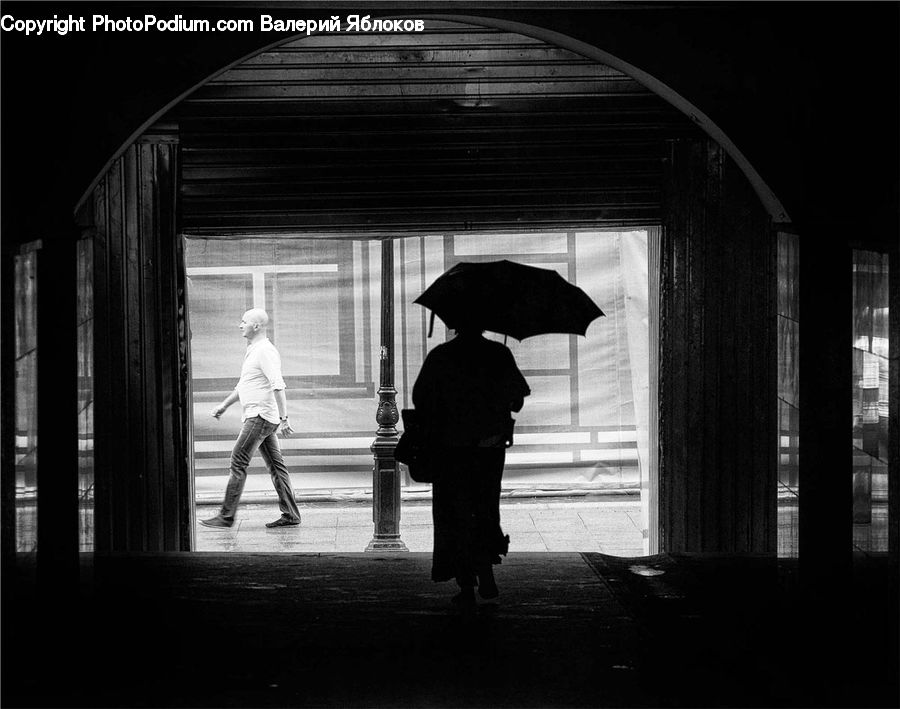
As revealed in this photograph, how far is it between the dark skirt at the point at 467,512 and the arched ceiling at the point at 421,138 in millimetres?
2842

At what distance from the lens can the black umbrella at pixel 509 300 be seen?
23.5ft

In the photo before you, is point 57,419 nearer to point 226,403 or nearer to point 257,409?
point 257,409

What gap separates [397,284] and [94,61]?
268 inches

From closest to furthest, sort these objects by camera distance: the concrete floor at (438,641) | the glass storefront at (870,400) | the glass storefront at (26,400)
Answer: the concrete floor at (438,641)
the glass storefront at (26,400)
the glass storefront at (870,400)

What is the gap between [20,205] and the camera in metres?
6.03

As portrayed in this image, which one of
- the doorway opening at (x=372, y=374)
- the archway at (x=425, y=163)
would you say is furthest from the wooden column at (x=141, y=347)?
the doorway opening at (x=372, y=374)

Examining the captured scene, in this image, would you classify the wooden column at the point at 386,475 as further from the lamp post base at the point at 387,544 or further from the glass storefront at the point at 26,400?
the glass storefront at the point at 26,400

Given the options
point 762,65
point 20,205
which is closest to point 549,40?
point 762,65

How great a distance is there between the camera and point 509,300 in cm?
721

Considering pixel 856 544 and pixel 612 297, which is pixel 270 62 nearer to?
pixel 856 544

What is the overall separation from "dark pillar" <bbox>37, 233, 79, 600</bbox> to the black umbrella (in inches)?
74.4

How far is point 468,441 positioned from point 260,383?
526 cm

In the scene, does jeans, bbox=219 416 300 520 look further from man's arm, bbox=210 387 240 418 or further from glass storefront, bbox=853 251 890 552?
glass storefront, bbox=853 251 890 552

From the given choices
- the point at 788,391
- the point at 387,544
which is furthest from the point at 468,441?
the point at 387,544
